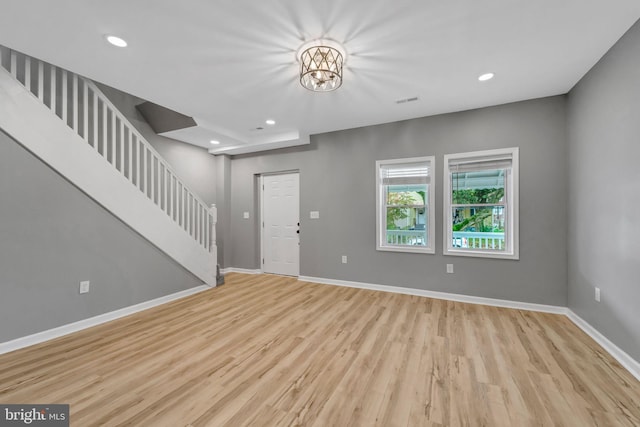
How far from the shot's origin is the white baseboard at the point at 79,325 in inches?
90.4

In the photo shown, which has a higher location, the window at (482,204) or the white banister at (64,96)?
the white banister at (64,96)

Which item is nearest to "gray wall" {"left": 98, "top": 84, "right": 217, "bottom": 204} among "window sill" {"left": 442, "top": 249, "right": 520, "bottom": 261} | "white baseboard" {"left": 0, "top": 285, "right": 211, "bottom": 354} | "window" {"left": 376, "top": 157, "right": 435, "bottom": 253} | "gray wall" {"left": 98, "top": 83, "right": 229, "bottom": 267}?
"gray wall" {"left": 98, "top": 83, "right": 229, "bottom": 267}

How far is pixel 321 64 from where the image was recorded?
7.11 feet

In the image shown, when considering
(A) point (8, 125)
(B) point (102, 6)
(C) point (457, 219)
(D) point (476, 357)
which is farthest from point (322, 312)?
(A) point (8, 125)

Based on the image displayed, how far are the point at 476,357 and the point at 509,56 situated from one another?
2.74m

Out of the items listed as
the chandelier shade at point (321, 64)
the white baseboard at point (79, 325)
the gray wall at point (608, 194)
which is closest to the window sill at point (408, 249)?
the gray wall at point (608, 194)

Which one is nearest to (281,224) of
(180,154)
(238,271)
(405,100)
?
(238,271)

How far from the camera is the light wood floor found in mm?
1559

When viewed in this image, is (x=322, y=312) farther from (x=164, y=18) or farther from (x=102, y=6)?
(x=102, y=6)

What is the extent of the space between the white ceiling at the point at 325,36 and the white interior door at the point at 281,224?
1.97 m

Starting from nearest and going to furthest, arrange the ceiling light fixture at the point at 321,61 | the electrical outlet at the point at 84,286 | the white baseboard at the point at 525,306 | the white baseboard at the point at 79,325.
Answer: the white baseboard at the point at 525,306, the ceiling light fixture at the point at 321,61, the white baseboard at the point at 79,325, the electrical outlet at the point at 84,286

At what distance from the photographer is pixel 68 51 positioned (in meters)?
2.21

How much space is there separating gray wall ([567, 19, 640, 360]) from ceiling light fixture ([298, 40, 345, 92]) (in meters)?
2.29

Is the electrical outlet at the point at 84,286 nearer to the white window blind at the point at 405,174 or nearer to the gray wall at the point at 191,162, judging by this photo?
the gray wall at the point at 191,162
